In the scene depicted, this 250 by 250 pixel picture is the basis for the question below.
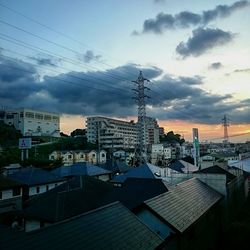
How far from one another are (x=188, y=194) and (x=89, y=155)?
249ft

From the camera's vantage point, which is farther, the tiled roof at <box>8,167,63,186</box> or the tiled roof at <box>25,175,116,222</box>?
the tiled roof at <box>8,167,63,186</box>

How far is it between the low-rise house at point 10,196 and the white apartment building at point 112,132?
9402 cm

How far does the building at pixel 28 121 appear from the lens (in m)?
124

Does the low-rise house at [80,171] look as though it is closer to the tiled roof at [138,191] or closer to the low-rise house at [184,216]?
the tiled roof at [138,191]

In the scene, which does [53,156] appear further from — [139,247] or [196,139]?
[139,247]

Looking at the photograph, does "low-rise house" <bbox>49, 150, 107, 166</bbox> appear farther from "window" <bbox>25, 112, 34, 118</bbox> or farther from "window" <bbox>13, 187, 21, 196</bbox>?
"window" <bbox>13, 187, 21, 196</bbox>

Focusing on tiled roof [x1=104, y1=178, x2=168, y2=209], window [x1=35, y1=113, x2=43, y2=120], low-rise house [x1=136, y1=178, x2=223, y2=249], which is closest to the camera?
low-rise house [x1=136, y1=178, x2=223, y2=249]

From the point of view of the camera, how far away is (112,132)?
466 ft

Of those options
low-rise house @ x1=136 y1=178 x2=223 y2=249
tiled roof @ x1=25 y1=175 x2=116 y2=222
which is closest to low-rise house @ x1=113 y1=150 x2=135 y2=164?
tiled roof @ x1=25 y1=175 x2=116 y2=222

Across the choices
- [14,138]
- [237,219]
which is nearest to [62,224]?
[237,219]

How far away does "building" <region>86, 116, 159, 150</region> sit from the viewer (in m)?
136

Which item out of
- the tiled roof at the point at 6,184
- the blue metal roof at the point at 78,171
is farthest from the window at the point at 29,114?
the tiled roof at the point at 6,184

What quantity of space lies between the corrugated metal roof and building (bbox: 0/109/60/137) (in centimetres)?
10942

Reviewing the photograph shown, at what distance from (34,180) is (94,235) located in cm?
3317
